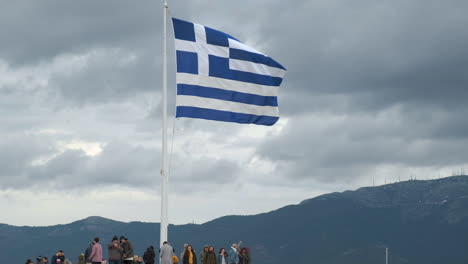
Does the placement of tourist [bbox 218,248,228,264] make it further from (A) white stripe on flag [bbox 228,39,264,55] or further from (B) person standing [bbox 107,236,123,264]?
(A) white stripe on flag [bbox 228,39,264,55]

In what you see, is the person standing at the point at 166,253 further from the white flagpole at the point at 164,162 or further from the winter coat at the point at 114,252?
the white flagpole at the point at 164,162

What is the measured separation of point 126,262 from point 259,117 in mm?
12713

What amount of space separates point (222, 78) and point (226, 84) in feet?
1.28

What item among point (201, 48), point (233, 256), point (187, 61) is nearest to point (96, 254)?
point (187, 61)

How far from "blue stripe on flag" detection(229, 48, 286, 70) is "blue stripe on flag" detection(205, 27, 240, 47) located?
2.07 ft

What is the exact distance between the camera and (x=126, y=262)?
1829 inches

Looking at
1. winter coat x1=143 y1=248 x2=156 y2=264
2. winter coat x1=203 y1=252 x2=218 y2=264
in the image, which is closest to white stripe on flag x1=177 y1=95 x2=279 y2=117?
winter coat x1=143 y1=248 x2=156 y2=264

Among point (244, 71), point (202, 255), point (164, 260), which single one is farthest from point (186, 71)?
point (202, 255)

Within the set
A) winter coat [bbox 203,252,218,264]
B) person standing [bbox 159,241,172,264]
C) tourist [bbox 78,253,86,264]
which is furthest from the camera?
winter coat [bbox 203,252,218,264]

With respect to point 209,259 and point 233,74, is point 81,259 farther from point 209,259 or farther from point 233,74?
point 233,74

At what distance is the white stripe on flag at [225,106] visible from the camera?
3862 centimetres

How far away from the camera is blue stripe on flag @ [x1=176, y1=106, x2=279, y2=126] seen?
38531mm

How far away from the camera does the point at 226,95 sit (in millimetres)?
40719

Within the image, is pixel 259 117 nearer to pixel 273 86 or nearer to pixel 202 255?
pixel 273 86
